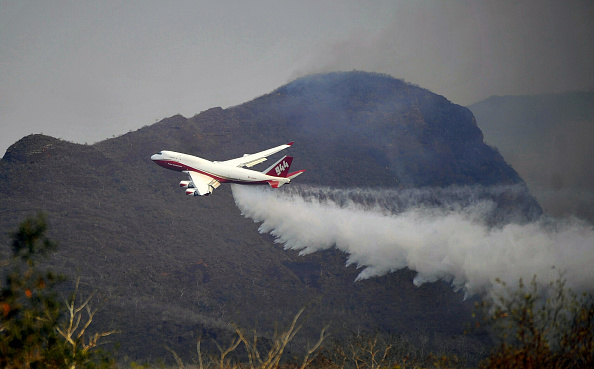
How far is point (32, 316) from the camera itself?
40.8m

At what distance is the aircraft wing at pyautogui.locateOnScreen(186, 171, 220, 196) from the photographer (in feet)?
255

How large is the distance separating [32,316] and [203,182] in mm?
40304

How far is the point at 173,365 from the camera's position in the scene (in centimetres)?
13488

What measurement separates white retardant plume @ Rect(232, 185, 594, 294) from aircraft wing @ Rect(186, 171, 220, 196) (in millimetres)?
18718

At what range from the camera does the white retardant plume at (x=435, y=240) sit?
10619 centimetres

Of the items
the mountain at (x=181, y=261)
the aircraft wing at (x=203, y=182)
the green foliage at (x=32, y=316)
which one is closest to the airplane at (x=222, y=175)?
the aircraft wing at (x=203, y=182)

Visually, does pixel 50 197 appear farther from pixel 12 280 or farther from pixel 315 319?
pixel 12 280

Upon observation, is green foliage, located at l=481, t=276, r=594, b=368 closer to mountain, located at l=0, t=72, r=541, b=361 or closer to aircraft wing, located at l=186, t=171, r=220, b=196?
aircraft wing, located at l=186, t=171, r=220, b=196

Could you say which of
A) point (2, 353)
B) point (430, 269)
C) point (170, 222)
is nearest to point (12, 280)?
point (2, 353)

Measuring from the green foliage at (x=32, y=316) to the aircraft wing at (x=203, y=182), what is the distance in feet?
112

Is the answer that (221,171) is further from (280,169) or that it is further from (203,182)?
(280,169)

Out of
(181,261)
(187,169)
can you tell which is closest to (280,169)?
(187,169)

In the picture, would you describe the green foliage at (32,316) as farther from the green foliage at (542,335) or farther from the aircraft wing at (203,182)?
the aircraft wing at (203,182)

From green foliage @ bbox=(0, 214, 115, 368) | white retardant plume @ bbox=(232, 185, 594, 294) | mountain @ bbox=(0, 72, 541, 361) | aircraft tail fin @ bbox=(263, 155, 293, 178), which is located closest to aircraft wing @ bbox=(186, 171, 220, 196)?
aircraft tail fin @ bbox=(263, 155, 293, 178)
